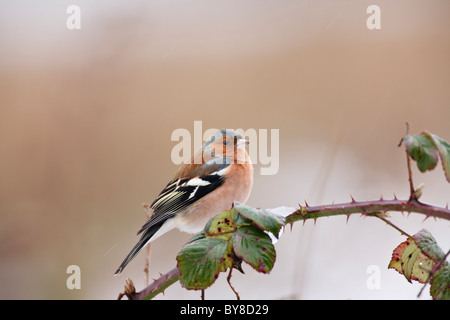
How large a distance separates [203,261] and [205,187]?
4.56ft

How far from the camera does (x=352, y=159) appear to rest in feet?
12.5

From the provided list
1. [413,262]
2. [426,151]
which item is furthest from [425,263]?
[426,151]

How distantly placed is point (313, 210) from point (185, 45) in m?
3.77

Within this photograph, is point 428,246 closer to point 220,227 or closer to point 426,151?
point 426,151

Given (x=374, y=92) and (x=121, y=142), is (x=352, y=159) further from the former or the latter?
(x=121, y=142)

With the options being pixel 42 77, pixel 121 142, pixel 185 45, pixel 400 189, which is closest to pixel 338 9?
pixel 185 45

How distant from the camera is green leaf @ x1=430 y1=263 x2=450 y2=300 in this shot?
66 centimetres

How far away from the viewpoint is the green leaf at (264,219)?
2.19ft

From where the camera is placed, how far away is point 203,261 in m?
0.68

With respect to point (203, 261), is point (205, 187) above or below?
below

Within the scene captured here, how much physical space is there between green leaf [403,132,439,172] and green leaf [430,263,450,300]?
16 cm

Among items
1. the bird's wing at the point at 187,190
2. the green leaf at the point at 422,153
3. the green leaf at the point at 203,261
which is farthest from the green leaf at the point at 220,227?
the bird's wing at the point at 187,190

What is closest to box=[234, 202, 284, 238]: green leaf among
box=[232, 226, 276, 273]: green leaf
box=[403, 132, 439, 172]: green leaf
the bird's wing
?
box=[232, 226, 276, 273]: green leaf

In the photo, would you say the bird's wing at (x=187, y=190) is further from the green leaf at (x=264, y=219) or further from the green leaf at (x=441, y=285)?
the green leaf at (x=441, y=285)
